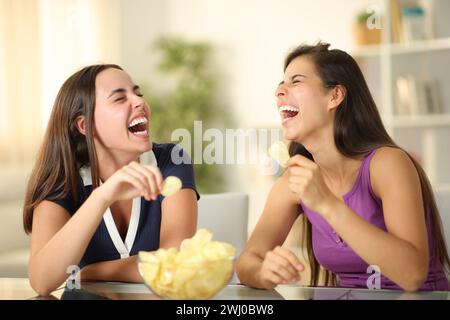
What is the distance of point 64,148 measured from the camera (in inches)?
67.1

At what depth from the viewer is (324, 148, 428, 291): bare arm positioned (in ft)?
4.39

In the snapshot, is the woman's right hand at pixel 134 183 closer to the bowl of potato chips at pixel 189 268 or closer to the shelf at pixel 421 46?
the bowl of potato chips at pixel 189 268

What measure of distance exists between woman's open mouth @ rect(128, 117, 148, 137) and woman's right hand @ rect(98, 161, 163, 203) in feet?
0.99

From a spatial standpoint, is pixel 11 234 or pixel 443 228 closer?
pixel 443 228

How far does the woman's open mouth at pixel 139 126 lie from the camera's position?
1.66 metres

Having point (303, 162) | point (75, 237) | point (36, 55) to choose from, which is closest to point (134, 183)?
point (75, 237)

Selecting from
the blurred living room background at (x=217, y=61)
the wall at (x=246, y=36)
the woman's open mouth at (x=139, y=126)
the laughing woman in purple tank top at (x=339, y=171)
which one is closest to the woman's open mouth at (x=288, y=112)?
the laughing woman in purple tank top at (x=339, y=171)

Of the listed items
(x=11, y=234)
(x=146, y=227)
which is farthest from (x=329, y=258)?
(x=11, y=234)

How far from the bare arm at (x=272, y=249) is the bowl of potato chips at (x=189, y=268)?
→ 16 cm

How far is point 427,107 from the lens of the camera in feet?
14.5

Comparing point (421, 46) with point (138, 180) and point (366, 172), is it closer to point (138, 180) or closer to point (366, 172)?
point (366, 172)

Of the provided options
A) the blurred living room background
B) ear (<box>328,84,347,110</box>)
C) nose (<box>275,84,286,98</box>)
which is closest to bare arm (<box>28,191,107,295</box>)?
nose (<box>275,84,286,98</box>)
